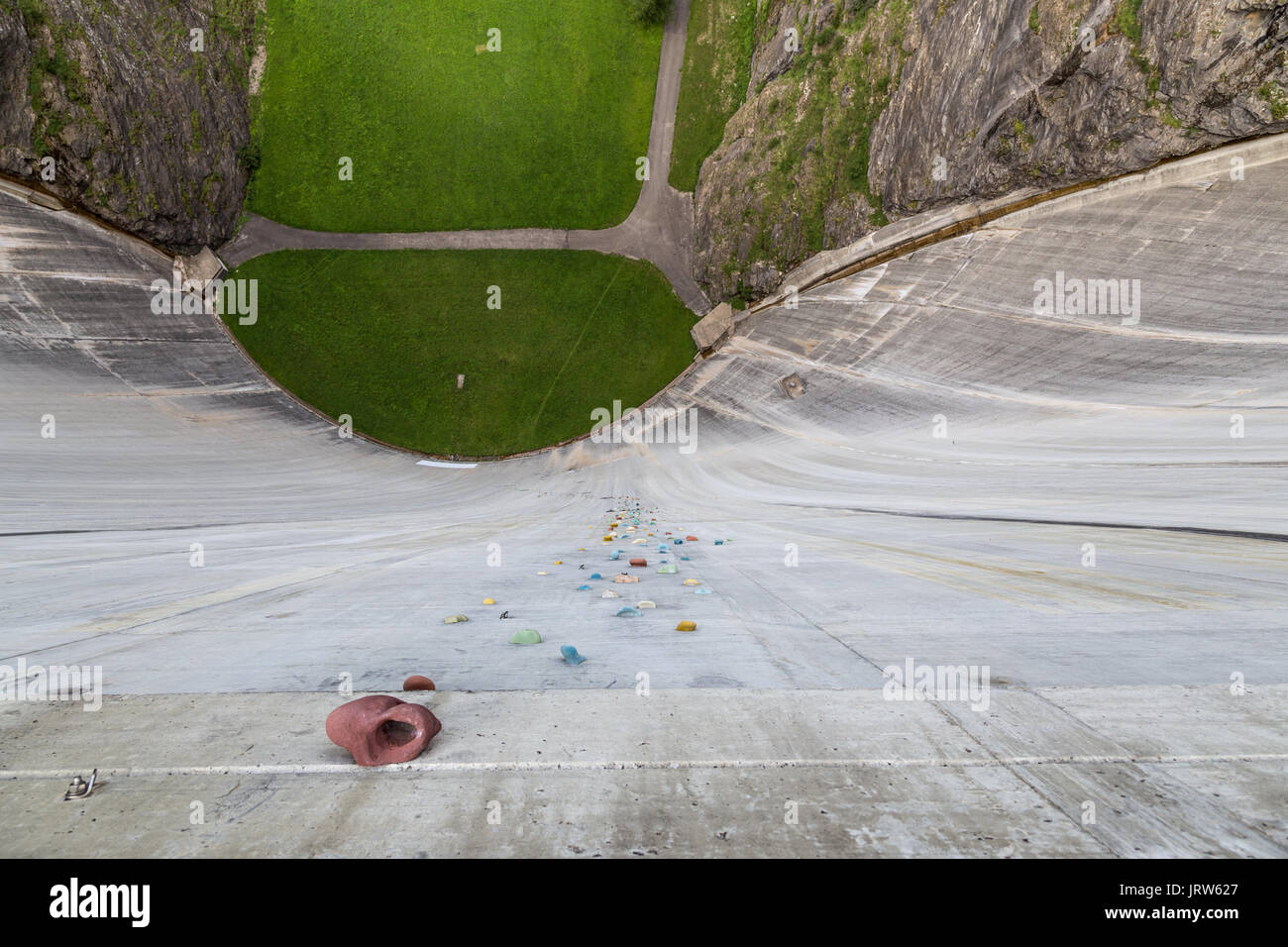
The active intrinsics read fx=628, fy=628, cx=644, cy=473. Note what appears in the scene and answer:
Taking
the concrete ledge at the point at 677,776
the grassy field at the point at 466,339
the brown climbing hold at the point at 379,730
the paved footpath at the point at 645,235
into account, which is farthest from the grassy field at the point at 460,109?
the brown climbing hold at the point at 379,730

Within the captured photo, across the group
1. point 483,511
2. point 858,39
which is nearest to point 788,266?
point 858,39

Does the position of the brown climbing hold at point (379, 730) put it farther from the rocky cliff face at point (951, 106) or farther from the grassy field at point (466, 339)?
the grassy field at point (466, 339)

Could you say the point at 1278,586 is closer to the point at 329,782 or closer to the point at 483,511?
the point at 329,782

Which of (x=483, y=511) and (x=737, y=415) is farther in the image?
(x=737, y=415)

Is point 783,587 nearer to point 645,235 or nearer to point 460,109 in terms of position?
point 645,235

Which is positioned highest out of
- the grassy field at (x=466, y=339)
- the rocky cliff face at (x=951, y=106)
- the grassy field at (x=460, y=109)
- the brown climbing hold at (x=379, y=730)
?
the grassy field at (x=460, y=109)

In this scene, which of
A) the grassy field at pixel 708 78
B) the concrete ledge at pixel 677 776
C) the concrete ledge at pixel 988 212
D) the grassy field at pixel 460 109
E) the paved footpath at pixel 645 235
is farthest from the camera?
the grassy field at pixel 708 78
